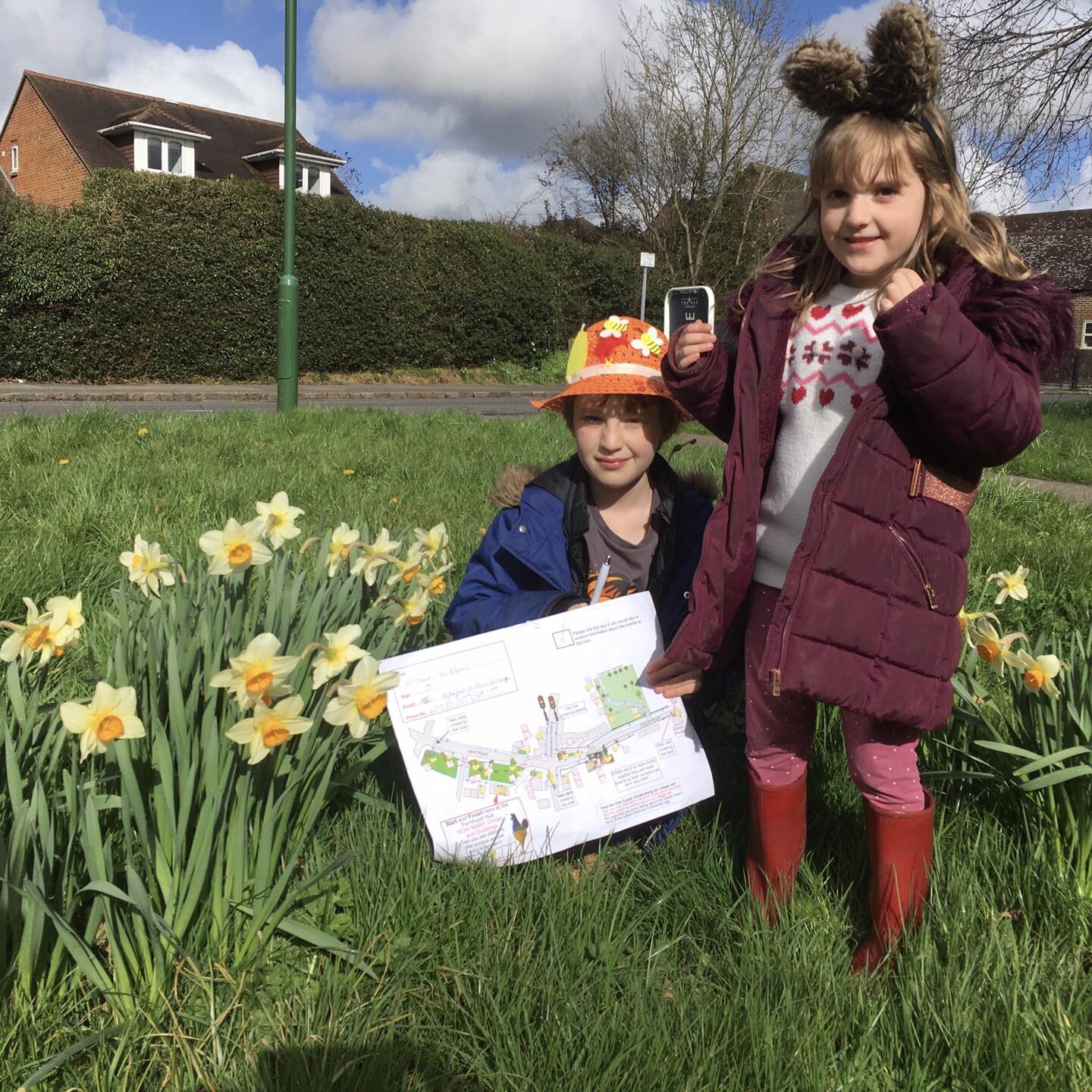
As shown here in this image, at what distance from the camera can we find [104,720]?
1400 millimetres

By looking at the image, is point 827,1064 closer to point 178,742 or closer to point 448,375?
point 178,742

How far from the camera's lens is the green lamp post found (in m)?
9.01

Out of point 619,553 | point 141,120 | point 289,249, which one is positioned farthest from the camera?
point 141,120

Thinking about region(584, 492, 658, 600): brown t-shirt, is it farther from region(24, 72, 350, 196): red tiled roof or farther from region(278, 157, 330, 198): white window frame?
region(278, 157, 330, 198): white window frame

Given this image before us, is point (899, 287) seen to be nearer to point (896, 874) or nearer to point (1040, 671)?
point (1040, 671)

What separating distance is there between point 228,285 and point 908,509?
57.3ft

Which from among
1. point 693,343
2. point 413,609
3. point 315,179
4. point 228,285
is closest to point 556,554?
point 413,609

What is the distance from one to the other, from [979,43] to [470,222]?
11.6 metres

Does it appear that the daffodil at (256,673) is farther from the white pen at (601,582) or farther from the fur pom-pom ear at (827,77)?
the fur pom-pom ear at (827,77)

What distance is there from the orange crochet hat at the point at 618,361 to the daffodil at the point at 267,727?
3.50ft

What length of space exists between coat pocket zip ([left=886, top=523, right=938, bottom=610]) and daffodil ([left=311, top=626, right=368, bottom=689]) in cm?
92

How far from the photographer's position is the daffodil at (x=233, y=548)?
1737 millimetres

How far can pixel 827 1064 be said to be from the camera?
4.61 ft

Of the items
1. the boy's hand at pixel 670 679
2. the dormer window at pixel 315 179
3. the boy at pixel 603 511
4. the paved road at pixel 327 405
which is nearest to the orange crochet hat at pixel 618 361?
the boy at pixel 603 511
